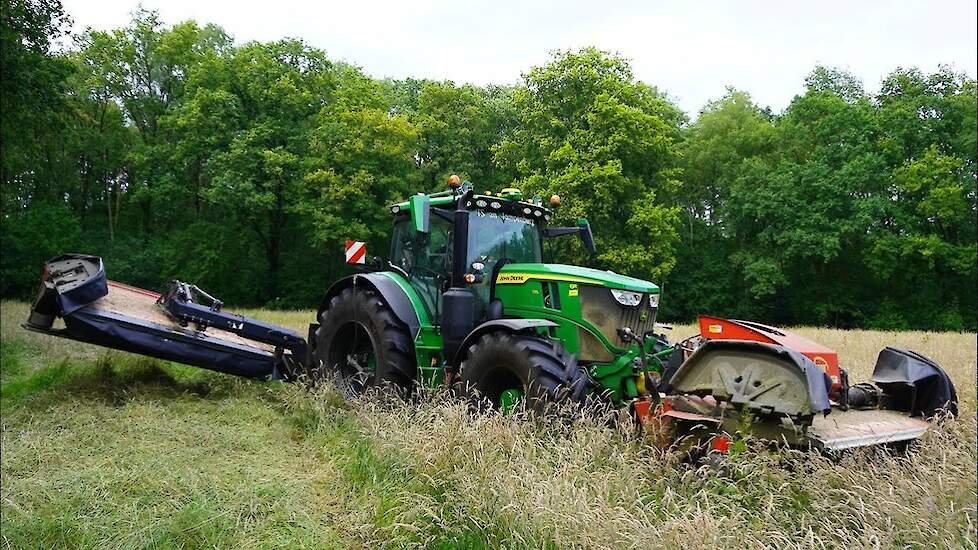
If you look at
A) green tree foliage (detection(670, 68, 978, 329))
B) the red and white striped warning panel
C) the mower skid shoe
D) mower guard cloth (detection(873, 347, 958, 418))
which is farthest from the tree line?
mower guard cloth (detection(873, 347, 958, 418))

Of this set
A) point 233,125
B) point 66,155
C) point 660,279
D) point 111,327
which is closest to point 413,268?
point 111,327

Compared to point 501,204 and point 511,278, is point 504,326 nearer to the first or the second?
point 511,278

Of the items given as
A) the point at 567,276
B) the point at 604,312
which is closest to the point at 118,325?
the point at 567,276

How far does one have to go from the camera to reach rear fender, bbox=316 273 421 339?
6273 millimetres

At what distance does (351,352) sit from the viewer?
717cm

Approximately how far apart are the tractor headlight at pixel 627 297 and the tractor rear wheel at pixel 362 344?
2.07m

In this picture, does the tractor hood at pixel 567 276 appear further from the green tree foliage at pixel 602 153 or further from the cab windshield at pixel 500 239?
the green tree foliage at pixel 602 153

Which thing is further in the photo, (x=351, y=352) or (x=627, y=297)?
(x=351, y=352)

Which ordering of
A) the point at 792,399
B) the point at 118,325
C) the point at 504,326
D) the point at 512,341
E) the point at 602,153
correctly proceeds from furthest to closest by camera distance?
the point at 602,153
the point at 118,325
the point at 504,326
the point at 512,341
the point at 792,399

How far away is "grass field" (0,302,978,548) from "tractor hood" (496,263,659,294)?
144cm

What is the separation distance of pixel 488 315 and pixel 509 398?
1181mm

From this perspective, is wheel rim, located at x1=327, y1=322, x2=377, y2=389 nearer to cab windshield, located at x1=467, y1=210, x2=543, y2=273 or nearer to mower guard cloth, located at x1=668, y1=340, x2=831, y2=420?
cab windshield, located at x1=467, y1=210, x2=543, y2=273

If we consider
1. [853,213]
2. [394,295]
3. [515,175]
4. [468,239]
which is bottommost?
[394,295]

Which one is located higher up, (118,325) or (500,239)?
(500,239)
